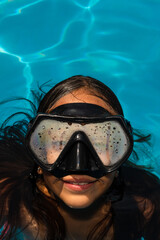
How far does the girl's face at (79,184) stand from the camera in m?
2.11

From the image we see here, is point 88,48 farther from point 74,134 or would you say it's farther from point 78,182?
point 78,182

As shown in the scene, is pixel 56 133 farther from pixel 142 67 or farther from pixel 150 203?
pixel 142 67

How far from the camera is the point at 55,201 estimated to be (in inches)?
107

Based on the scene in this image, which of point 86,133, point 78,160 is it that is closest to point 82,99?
point 86,133

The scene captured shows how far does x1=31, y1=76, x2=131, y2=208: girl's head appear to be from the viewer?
6.96 ft

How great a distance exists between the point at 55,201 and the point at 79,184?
679mm

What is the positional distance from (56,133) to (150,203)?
1.19m

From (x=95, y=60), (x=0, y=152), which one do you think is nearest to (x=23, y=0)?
(x=95, y=60)

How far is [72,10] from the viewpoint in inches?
210

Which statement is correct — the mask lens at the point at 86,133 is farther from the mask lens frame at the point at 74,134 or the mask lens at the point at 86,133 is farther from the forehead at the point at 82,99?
the forehead at the point at 82,99

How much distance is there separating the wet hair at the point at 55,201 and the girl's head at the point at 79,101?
0.04 feet

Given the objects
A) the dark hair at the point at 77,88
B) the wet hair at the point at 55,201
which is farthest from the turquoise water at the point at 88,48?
the dark hair at the point at 77,88

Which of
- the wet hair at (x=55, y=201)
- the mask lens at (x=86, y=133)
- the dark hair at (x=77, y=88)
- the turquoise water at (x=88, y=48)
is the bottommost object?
the wet hair at (x=55, y=201)

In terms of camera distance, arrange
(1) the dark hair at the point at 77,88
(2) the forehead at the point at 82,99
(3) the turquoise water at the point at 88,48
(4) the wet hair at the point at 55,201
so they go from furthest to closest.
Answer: (3) the turquoise water at the point at 88,48
(4) the wet hair at the point at 55,201
(1) the dark hair at the point at 77,88
(2) the forehead at the point at 82,99
